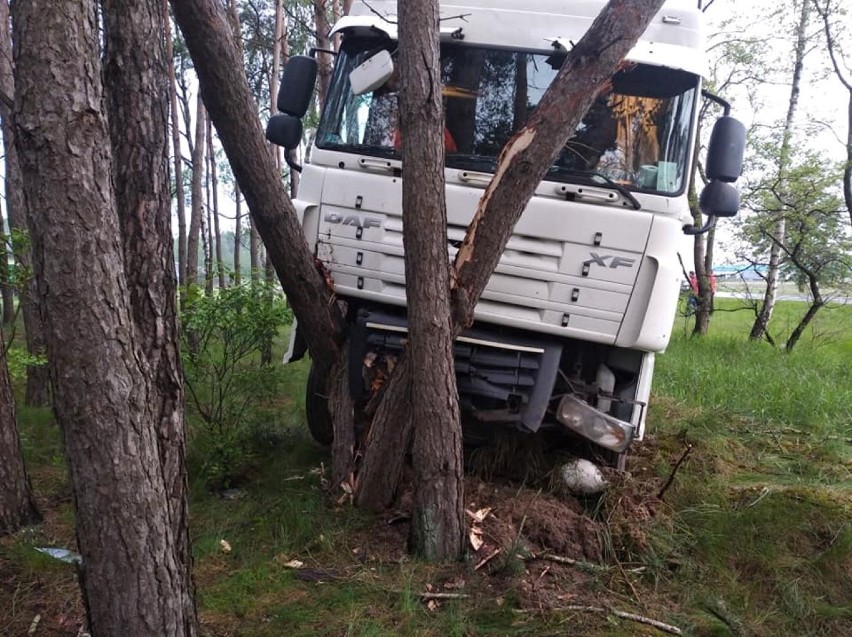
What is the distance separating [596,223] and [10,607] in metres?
3.35

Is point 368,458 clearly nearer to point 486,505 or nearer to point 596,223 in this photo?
point 486,505

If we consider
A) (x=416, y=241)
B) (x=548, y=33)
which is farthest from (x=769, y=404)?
(x=416, y=241)

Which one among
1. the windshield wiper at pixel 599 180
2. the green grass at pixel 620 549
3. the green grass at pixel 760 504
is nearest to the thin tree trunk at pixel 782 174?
the green grass at pixel 760 504

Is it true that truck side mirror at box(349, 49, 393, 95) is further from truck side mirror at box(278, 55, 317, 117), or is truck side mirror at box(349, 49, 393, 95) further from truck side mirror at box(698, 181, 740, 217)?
truck side mirror at box(698, 181, 740, 217)

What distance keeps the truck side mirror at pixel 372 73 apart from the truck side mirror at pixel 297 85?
308 mm

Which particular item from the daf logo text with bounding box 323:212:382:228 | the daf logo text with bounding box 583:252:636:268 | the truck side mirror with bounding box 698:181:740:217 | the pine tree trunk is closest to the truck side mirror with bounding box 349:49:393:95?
the daf logo text with bounding box 323:212:382:228

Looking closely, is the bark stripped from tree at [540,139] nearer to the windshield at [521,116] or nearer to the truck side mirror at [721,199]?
the windshield at [521,116]

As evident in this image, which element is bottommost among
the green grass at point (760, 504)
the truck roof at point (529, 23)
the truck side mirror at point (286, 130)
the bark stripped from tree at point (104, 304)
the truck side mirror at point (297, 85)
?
the green grass at point (760, 504)

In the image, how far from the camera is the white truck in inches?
140

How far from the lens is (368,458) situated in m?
3.67

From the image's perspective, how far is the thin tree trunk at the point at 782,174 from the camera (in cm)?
917

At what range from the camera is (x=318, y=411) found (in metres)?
4.65

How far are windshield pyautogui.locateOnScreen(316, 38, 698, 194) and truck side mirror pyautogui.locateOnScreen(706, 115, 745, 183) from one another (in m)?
0.21

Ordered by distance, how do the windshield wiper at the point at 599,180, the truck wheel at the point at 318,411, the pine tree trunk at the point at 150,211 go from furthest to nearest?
the truck wheel at the point at 318,411 → the windshield wiper at the point at 599,180 → the pine tree trunk at the point at 150,211
